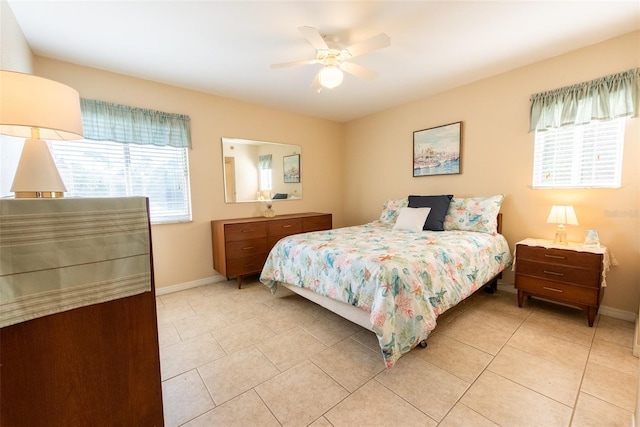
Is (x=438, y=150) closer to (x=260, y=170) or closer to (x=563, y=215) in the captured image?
(x=563, y=215)

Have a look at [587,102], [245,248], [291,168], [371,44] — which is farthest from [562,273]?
[291,168]

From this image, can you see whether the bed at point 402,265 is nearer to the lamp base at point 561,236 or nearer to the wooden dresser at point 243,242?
the lamp base at point 561,236

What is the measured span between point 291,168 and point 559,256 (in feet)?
11.0

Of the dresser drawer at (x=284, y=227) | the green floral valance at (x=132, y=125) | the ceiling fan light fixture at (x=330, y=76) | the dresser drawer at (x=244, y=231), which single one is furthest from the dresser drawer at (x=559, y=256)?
the green floral valance at (x=132, y=125)

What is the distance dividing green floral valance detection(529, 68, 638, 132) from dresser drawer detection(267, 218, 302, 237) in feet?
9.53

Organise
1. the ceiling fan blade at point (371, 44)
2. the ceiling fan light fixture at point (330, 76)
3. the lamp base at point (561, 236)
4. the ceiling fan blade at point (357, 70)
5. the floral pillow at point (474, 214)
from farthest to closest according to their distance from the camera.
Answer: the floral pillow at point (474, 214) < the lamp base at point (561, 236) < the ceiling fan blade at point (357, 70) < the ceiling fan light fixture at point (330, 76) < the ceiling fan blade at point (371, 44)

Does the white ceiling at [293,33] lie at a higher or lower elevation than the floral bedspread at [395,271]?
higher

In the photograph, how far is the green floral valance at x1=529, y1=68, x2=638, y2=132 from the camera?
2158mm

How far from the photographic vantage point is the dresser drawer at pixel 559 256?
2.08 metres

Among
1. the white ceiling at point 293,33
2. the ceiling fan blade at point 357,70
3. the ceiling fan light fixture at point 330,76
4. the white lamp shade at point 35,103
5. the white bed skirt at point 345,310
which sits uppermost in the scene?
the white ceiling at point 293,33

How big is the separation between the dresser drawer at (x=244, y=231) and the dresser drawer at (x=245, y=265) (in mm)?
259

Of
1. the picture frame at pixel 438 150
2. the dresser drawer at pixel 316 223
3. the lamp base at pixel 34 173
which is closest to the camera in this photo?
the lamp base at pixel 34 173

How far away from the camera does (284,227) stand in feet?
11.7

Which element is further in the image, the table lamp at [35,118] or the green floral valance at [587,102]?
the green floral valance at [587,102]
